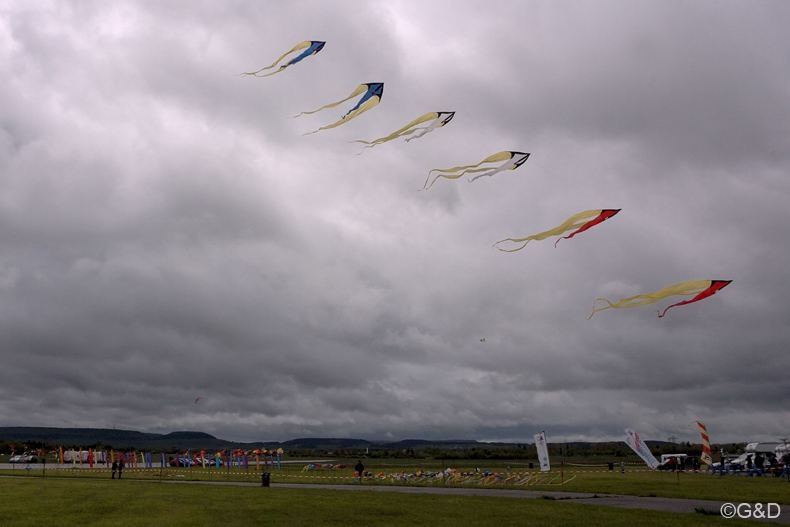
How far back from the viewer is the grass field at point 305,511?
79.3ft

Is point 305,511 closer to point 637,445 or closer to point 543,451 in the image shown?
point 543,451

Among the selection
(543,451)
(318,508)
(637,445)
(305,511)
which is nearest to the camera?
(305,511)

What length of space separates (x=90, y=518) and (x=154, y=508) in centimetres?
383

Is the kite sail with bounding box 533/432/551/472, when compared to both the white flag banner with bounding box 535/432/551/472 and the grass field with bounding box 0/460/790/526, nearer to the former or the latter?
the white flag banner with bounding box 535/432/551/472

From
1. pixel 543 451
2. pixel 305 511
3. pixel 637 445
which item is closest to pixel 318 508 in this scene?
pixel 305 511

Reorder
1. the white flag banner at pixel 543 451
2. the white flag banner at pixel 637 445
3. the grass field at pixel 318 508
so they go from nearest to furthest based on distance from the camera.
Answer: the grass field at pixel 318 508, the white flag banner at pixel 543 451, the white flag banner at pixel 637 445

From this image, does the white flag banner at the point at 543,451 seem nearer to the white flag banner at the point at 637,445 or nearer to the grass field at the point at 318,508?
the grass field at the point at 318,508

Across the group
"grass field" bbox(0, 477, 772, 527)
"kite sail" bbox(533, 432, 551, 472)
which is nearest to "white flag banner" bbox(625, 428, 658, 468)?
"kite sail" bbox(533, 432, 551, 472)

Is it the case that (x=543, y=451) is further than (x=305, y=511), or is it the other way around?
(x=543, y=451)

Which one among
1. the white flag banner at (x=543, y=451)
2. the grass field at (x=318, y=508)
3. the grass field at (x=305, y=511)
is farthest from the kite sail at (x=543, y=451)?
the grass field at (x=305, y=511)

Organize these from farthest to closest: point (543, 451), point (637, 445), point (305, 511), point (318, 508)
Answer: point (637, 445) < point (543, 451) < point (318, 508) < point (305, 511)

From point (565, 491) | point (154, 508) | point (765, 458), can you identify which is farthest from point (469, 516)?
point (765, 458)

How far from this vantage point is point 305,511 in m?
28.0

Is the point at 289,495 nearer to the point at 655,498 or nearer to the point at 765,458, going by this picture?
the point at 655,498
